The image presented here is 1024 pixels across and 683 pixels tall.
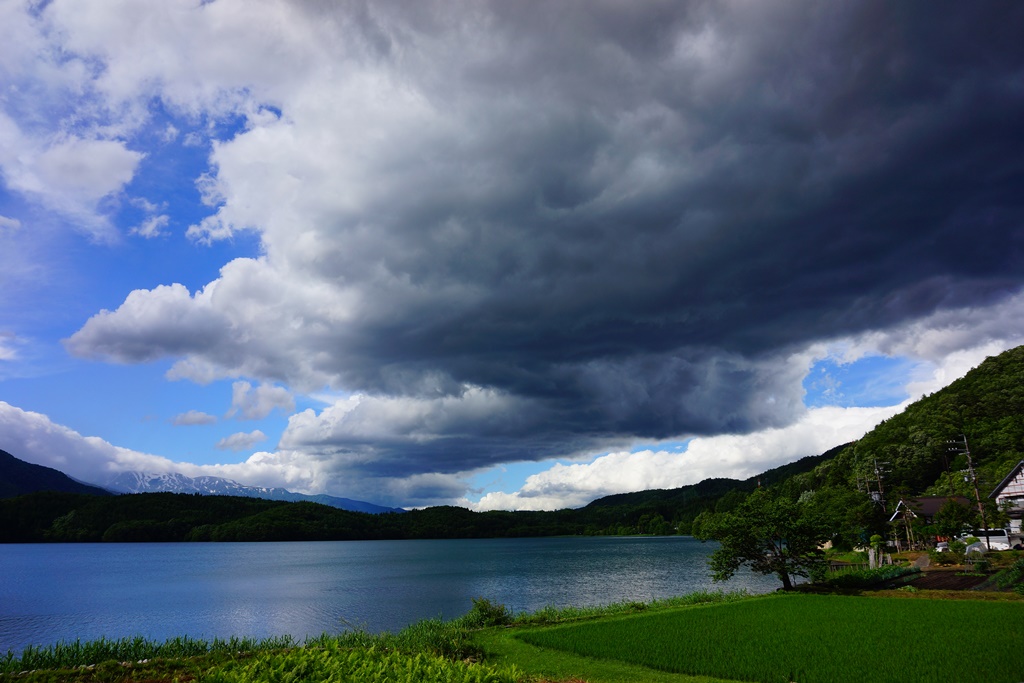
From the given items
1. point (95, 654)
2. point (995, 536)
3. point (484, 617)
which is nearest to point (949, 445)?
point (995, 536)

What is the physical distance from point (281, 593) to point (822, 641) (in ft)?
182

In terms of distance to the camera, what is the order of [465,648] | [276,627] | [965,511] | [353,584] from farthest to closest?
[353,584] → [965,511] → [276,627] → [465,648]

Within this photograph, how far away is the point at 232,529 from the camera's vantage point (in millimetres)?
180250

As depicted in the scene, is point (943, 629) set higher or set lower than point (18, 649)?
higher

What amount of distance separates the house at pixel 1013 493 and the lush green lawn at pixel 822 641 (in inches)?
2247

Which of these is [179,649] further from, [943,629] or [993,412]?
[993,412]

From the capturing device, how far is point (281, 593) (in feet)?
201

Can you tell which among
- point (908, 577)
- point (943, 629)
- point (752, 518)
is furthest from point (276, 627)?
point (908, 577)

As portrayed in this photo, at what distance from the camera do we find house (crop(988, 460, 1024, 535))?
7281 cm

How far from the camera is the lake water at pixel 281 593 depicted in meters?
41.2

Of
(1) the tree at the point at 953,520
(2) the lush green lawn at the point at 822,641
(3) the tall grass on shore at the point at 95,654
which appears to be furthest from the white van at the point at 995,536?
(3) the tall grass on shore at the point at 95,654

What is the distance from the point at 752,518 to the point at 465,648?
2846cm

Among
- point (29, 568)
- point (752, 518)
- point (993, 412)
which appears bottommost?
point (29, 568)

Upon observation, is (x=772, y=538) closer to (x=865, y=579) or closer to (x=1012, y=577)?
(x=865, y=579)
